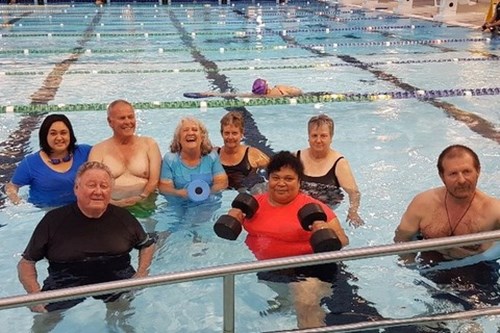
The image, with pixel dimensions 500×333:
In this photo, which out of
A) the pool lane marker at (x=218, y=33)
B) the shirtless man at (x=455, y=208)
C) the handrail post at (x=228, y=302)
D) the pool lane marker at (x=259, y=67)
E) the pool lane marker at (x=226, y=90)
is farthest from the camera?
the pool lane marker at (x=218, y=33)

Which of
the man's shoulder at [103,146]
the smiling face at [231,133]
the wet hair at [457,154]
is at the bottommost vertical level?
the man's shoulder at [103,146]


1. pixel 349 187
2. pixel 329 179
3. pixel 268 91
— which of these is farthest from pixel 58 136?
pixel 268 91

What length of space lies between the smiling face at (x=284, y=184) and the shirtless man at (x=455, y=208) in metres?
0.68

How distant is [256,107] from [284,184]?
189 inches

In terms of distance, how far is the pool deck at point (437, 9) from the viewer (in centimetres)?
1804

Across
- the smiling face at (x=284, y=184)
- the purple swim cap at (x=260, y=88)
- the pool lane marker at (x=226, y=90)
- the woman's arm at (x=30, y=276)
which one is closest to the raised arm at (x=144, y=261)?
the woman's arm at (x=30, y=276)

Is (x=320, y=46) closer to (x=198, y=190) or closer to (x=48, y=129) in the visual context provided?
(x=198, y=190)

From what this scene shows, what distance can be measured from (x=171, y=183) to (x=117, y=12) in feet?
62.1

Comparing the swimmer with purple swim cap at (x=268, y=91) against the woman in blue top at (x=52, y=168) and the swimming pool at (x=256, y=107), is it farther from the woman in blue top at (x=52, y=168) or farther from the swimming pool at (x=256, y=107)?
the woman in blue top at (x=52, y=168)

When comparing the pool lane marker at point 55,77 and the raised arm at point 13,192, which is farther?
the pool lane marker at point 55,77

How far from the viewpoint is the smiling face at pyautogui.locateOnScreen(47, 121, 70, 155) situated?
13.6 feet

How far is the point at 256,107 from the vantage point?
7.89 meters

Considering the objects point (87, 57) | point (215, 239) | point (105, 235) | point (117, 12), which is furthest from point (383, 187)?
point (117, 12)

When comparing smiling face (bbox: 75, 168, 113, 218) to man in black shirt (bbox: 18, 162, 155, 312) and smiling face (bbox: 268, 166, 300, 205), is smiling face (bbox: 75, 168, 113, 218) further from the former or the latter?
smiling face (bbox: 268, 166, 300, 205)
